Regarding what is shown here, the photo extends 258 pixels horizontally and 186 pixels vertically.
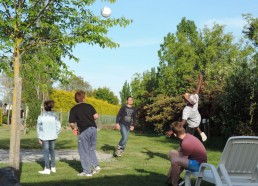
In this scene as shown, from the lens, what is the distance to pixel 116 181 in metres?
7.94

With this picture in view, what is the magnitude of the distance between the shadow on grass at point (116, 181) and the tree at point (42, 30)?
0.87m

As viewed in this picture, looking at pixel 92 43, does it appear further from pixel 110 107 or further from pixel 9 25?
pixel 110 107

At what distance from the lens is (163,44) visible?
38688mm

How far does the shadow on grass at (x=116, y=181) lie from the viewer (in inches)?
298

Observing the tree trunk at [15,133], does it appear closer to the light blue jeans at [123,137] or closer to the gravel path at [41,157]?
the gravel path at [41,157]

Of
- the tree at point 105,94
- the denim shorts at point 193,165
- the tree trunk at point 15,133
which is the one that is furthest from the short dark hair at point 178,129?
the tree at point 105,94

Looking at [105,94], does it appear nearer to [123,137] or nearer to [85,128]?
[123,137]

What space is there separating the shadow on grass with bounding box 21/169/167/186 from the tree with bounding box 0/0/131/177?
866 millimetres


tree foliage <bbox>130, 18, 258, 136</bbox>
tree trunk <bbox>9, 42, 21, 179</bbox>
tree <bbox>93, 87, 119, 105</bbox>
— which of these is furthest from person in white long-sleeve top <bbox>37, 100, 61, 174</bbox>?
tree <bbox>93, 87, 119, 105</bbox>

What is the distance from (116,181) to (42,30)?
3.54m

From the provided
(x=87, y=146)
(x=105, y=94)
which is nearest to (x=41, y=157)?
(x=87, y=146)

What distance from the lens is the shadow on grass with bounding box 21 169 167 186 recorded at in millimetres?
7566

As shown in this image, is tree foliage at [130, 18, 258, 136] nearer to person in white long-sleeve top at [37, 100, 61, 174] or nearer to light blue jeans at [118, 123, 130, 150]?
light blue jeans at [118, 123, 130, 150]

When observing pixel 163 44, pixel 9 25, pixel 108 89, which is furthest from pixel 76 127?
pixel 108 89
